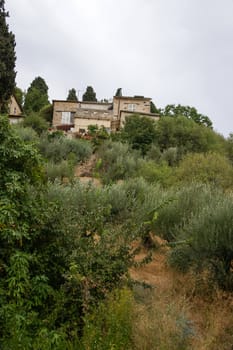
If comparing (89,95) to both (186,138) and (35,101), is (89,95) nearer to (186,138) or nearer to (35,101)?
(35,101)

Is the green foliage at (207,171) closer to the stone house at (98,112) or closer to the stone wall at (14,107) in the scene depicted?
the stone house at (98,112)

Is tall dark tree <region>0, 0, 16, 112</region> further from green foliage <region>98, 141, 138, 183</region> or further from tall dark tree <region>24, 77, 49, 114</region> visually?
tall dark tree <region>24, 77, 49, 114</region>

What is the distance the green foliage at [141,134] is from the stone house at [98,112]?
9443mm

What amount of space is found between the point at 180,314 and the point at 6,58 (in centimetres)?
2403

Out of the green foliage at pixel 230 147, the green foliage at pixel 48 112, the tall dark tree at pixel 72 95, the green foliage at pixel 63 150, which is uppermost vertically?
the tall dark tree at pixel 72 95

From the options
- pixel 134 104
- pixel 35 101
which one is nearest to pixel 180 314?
pixel 134 104

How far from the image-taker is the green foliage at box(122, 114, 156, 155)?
76.0 feet

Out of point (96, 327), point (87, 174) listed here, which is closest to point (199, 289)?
point (96, 327)

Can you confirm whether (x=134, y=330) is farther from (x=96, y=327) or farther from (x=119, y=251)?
(x=119, y=251)

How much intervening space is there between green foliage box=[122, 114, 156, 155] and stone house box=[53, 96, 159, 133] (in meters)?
9.44

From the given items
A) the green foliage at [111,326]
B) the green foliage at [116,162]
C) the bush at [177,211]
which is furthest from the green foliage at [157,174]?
the green foliage at [111,326]

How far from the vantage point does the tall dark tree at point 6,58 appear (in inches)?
946

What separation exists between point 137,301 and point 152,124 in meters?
20.8

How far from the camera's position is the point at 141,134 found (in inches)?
918
